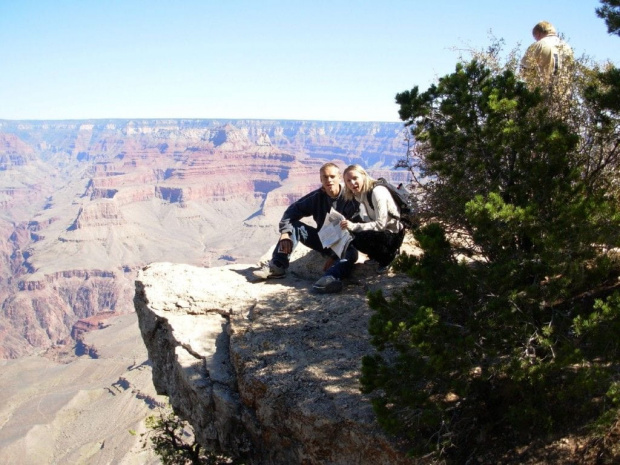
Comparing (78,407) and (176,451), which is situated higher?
(176,451)

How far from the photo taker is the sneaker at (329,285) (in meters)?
6.64

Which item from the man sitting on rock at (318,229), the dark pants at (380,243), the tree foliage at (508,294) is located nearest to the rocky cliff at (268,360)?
the man sitting on rock at (318,229)

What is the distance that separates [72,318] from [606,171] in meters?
144

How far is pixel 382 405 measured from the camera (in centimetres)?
356

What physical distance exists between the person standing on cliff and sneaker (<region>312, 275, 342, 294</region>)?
342cm

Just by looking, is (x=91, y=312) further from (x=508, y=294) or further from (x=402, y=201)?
(x=508, y=294)

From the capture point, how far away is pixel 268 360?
545 centimetres

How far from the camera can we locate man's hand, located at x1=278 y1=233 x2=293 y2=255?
7.32 metres

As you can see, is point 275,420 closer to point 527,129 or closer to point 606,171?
point 527,129

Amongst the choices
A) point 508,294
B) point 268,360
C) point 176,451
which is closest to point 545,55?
point 508,294

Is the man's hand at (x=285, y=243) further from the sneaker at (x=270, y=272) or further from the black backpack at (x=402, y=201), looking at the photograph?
the black backpack at (x=402, y=201)

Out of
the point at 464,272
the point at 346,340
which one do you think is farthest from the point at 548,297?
the point at 346,340

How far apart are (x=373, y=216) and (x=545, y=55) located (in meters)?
2.95

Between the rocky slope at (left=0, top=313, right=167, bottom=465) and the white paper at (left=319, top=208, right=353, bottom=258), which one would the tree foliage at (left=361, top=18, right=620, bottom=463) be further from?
the rocky slope at (left=0, top=313, right=167, bottom=465)
